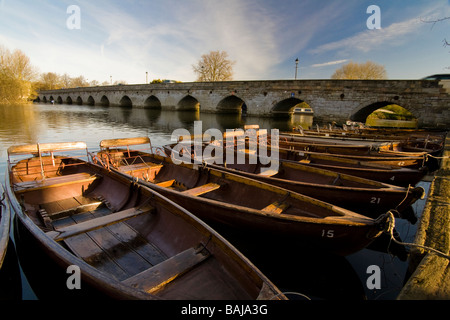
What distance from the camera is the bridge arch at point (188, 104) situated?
4196 centimetres

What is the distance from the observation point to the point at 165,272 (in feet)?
8.85

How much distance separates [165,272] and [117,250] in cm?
129

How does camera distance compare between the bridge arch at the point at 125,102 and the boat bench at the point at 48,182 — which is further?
the bridge arch at the point at 125,102

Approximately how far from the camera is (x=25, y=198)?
15.9ft

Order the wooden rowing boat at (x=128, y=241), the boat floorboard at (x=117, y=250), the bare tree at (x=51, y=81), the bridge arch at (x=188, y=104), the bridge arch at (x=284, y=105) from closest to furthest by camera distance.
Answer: the wooden rowing boat at (x=128, y=241), the boat floorboard at (x=117, y=250), the bridge arch at (x=284, y=105), the bridge arch at (x=188, y=104), the bare tree at (x=51, y=81)

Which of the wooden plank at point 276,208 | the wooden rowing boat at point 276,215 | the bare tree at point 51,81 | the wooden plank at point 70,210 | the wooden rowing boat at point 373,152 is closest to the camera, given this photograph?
the wooden rowing boat at point 276,215

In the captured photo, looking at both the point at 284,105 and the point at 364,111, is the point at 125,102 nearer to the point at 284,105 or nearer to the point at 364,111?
the point at 284,105

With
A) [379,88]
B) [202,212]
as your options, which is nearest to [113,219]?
[202,212]

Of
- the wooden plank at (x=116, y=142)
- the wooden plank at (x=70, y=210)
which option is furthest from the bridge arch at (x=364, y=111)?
the wooden plank at (x=70, y=210)

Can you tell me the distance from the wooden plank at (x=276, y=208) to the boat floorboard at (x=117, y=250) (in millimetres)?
1923

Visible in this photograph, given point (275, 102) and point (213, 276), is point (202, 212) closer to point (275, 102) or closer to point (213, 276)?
point (213, 276)

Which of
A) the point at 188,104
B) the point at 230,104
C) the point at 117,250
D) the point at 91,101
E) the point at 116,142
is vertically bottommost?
the point at 117,250

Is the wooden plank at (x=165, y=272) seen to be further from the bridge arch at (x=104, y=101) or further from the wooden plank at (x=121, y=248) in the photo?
the bridge arch at (x=104, y=101)

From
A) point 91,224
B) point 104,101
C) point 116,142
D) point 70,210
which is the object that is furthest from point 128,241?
point 104,101
